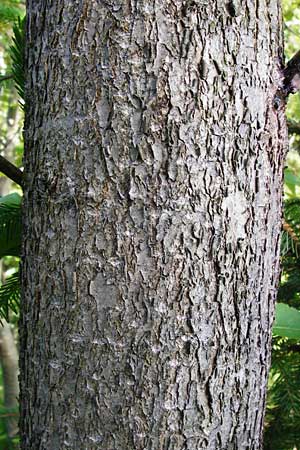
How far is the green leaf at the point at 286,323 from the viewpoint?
1.16 m

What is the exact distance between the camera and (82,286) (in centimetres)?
82

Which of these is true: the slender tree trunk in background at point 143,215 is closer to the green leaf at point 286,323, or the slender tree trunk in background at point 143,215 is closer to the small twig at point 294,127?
the green leaf at point 286,323

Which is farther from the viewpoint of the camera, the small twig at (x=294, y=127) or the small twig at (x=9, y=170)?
the small twig at (x=294, y=127)

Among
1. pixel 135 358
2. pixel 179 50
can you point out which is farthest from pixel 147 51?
pixel 135 358

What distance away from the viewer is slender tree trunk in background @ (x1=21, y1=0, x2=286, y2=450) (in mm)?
808

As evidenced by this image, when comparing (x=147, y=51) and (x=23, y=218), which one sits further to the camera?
(x=23, y=218)

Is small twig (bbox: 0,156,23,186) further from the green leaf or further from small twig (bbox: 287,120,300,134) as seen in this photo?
small twig (bbox: 287,120,300,134)

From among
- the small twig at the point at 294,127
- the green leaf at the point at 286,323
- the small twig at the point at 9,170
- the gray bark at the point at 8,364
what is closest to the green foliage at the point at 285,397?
the green leaf at the point at 286,323

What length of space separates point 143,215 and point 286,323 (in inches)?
21.6

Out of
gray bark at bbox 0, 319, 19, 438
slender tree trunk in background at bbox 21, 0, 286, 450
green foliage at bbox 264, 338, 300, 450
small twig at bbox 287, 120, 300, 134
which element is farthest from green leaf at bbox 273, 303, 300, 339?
gray bark at bbox 0, 319, 19, 438

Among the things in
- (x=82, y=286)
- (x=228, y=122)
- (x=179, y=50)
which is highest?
(x=179, y=50)

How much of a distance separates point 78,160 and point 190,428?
1.50ft

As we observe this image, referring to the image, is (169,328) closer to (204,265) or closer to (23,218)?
(204,265)

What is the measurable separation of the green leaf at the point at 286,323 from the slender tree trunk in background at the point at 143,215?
0.33 meters
